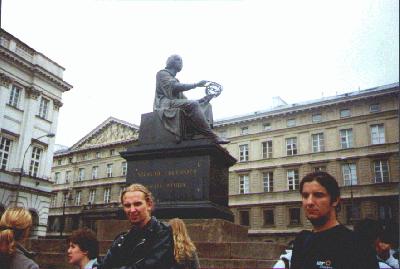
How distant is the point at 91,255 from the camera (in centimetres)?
371

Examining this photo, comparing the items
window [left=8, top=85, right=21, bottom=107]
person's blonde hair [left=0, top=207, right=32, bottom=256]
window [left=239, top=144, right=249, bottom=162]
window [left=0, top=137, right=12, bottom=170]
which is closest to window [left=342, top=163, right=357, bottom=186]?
window [left=239, top=144, right=249, bottom=162]

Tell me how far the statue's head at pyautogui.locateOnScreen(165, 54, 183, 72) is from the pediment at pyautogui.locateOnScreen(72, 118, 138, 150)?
41.3 meters

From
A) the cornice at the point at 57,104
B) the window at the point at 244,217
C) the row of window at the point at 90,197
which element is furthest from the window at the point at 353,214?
the row of window at the point at 90,197

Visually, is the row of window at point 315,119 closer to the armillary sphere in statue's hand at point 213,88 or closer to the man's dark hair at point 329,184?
the armillary sphere in statue's hand at point 213,88

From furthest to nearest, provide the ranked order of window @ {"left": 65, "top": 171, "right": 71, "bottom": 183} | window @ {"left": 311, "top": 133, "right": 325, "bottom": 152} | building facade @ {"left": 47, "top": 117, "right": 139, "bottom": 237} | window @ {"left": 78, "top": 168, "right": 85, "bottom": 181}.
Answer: window @ {"left": 65, "top": 171, "right": 71, "bottom": 183}, window @ {"left": 78, "top": 168, "right": 85, "bottom": 181}, building facade @ {"left": 47, "top": 117, "right": 139, "bottom": 237}, window @ {"left": 311, "top": 133, "right": 325, "bottom": 152}

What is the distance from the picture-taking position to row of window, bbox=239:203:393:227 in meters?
31.6

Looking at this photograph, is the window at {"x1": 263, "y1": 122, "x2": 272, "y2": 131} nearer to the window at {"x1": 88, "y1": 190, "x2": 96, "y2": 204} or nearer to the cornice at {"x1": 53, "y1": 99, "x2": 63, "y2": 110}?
the cornice at {"x1": 53, "y1": 99, "x2": 63, "y2": 110}

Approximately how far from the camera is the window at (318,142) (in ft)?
122

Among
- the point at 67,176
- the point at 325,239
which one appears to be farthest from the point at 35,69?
the point at 325,239

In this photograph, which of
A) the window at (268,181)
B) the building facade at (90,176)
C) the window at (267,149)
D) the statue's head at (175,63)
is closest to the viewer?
the statue's head at (175,63)

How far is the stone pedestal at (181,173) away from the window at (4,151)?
2149 centimetres

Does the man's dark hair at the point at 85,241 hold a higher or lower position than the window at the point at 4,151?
lower

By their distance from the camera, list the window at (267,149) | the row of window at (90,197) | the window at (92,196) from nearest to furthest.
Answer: the window at (267,149) < the row of window at (90,197) < the window at (92,196)

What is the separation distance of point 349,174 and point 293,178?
5.25m
